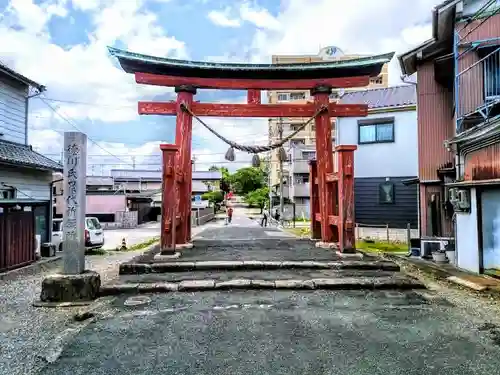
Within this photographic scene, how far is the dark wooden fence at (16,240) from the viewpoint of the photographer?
11357 millimetres

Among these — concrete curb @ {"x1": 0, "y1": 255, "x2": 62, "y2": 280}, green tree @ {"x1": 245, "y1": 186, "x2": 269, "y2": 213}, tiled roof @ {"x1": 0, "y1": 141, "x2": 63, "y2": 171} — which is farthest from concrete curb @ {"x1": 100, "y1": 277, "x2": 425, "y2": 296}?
green tree @ {"x1": 245, "y1": 186, "x2": 269, "y2": 213}

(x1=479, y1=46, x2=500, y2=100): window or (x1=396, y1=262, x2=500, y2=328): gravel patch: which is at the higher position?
(x1=479, y1=46, x2=500, y2=100): window

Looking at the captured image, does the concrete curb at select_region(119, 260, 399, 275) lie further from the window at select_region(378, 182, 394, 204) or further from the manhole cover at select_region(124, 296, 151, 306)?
the window at select_region(378, 182, 394, 204)

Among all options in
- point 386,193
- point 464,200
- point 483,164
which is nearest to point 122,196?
point 386,193

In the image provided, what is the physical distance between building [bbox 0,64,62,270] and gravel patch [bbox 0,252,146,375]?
2.98m

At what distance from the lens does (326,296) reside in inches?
293

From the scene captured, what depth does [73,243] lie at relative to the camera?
756 cm

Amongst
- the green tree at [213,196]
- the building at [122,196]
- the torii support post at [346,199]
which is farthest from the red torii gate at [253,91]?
the green tree at [213,196]

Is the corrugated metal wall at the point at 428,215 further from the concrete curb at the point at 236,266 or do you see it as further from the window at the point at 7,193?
the window at the point at 7,193

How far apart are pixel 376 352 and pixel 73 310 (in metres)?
5.02

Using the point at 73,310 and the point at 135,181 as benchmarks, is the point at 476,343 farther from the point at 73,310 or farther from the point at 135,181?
the point at 135,181

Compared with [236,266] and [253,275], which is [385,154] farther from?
[253,275]

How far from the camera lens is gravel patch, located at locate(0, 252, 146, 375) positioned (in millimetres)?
4602

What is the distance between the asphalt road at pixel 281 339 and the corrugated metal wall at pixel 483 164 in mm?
3975
